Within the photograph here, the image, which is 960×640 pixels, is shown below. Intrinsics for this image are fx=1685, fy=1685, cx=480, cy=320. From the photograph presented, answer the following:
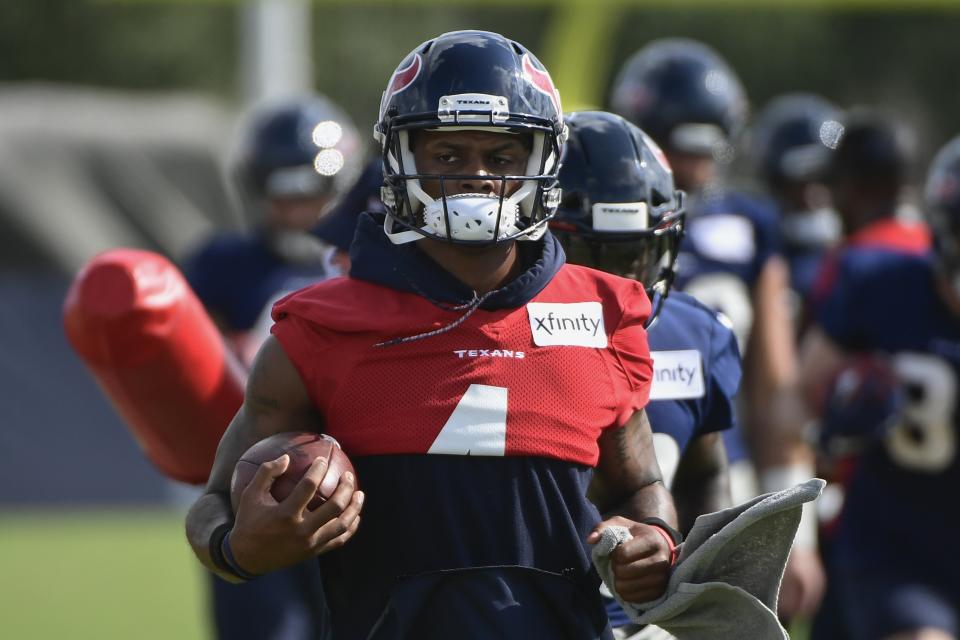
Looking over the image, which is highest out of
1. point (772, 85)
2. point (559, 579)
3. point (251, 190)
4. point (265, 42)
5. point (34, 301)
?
point (559, 579)

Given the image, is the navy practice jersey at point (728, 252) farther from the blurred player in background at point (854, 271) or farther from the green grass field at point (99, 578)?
the green grass field at point (99, 578)

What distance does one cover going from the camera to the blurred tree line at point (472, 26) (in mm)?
29453

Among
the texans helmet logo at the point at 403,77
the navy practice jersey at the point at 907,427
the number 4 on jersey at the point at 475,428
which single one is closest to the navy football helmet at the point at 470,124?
the texans helmet logo at the point at 403,77

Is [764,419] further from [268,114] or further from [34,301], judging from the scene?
[34,301]

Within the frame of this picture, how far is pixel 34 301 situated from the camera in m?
12.5

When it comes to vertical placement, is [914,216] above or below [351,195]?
below

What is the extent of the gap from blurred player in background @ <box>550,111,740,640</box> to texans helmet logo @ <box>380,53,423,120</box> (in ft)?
2.16

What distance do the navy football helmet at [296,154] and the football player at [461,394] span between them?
3528 mm

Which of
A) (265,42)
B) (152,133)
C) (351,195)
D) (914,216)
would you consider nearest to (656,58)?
(914,216)

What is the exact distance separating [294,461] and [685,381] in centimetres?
120

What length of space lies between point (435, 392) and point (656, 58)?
362cm

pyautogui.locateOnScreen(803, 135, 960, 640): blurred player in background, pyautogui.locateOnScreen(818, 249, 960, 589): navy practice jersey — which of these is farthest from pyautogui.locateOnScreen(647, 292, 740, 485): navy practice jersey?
pyautogui.locateOnScreen(818, 249, 960, 589): navy practice jersey

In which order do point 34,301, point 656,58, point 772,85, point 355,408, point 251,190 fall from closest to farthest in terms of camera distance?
point 355,408 < point 656,58 < point 251,190 < point 34,301 < point 772,85

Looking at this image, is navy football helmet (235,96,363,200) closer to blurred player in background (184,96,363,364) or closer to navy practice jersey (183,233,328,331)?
blurred player in background (184,96,363,364)
